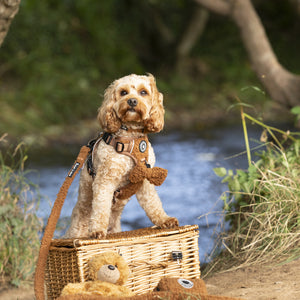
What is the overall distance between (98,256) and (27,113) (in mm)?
5956

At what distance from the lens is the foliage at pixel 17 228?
10.5ft

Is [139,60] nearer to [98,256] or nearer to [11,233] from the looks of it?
[11,233]

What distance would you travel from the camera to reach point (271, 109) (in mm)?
8398

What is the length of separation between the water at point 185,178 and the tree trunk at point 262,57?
0.70 m

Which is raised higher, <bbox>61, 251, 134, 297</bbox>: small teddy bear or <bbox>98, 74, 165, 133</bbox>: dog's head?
<bbox>98, 74, 165, 133</bbox>: dog's head

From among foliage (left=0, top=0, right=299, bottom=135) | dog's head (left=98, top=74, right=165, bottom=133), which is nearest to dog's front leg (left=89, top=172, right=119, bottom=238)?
dog's head (left=98, top=74, right=165, bottom=133)

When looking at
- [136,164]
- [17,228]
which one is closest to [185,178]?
[17,228]

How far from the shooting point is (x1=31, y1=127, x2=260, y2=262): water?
3.80 metres

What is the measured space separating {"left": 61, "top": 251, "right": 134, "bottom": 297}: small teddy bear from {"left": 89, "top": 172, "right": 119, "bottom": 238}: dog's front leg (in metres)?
0.17

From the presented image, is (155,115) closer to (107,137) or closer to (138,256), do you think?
(107,137)

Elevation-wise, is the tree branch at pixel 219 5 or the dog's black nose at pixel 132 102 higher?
the tree branch at pixel 219 5

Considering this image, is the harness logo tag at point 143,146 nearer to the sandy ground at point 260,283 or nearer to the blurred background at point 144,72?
the sandy ground at point 260,283

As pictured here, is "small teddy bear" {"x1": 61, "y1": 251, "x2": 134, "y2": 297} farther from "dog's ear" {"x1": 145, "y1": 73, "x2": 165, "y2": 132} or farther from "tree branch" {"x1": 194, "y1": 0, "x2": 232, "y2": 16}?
"tree branch" {"x1": 194, "y1": 0, "x2": 232, "y2": 16}

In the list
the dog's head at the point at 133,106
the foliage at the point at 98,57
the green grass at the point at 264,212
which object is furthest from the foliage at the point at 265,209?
the foliage at the point at 98,57
